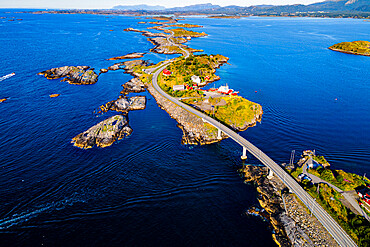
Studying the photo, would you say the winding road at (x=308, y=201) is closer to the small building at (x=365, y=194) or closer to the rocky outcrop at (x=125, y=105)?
the small building at (x=365, y=194)

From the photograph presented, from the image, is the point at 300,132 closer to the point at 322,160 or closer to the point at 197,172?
the point at 322,160

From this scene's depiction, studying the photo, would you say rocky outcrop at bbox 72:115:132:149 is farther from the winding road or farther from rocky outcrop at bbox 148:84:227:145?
the winding road

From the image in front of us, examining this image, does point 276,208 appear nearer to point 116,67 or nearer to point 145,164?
point 145,164

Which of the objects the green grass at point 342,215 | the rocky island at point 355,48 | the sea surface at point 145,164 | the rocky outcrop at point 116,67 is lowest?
the sea surface at point 145,164

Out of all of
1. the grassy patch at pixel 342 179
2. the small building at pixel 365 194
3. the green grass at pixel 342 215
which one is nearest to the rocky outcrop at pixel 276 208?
the green grass at pixel 342 215

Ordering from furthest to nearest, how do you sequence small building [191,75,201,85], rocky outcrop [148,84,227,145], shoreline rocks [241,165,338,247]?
small building [191,75,201,85] → rocky outcrop [148,84,227,145] → shoreline rocks [241,165,338,247]

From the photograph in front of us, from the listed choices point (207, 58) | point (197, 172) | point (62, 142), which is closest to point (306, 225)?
point (197, 172)

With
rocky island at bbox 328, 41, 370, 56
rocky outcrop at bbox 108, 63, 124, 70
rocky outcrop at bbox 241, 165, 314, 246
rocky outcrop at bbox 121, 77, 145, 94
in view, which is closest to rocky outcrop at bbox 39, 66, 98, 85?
rocky outcrop at bbox 108, 63, 124, 70
